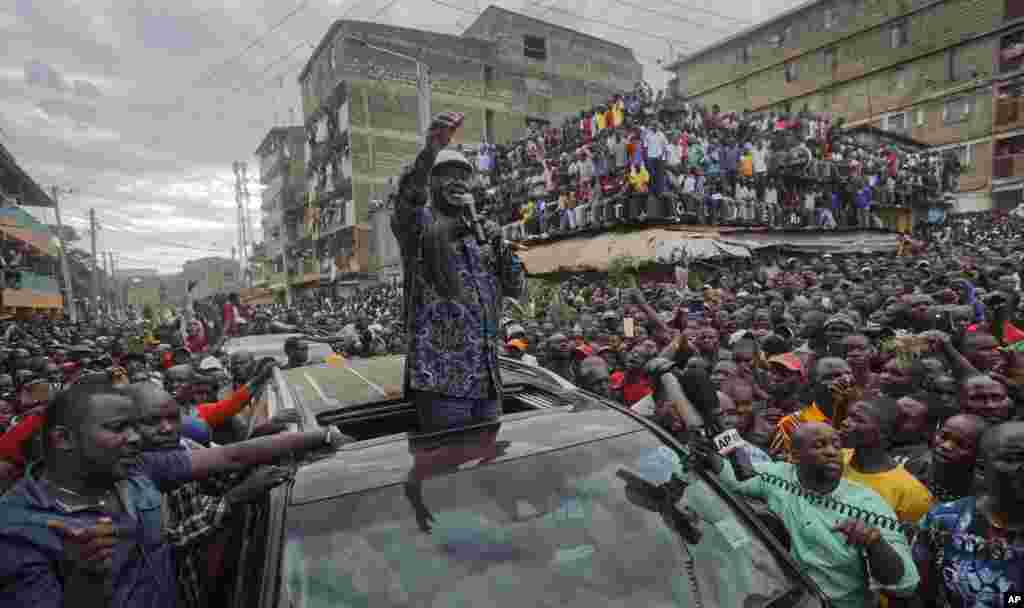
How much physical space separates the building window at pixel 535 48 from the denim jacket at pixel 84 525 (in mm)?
39197

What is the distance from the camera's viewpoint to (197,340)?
40.6 feet

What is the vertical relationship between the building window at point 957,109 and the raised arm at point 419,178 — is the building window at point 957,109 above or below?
above

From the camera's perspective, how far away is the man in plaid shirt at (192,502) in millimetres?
1788

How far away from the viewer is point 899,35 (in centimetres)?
3238

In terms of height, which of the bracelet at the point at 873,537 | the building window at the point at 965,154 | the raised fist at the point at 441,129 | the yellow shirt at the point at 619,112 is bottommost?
the bracelet at the point at 873,537

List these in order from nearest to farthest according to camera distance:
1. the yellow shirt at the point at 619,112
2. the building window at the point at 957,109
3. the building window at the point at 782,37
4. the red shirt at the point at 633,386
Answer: the red shirt at the point at 633,386 → the yellow shirt at the point at 619,112 → the building window at the point at 957,109 → the building window at the point at 782,37

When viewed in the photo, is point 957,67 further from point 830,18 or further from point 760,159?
point 760,159

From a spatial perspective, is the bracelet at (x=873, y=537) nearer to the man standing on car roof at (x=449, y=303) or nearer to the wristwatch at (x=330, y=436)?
the man standing on car roof at (x=449, y=303)

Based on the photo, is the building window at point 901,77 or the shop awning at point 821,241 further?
the building window at point 901,77

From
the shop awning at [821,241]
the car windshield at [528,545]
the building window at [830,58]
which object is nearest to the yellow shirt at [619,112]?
the shop awning at [821,241]

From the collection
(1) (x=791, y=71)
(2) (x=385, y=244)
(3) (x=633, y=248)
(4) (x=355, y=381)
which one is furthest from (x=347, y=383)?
(1) (x=791, y=71)

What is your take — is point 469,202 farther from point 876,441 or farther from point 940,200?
point 940,200

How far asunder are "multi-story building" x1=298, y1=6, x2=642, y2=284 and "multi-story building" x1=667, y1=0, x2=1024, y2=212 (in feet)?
37.9

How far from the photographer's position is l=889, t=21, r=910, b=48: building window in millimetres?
31984
